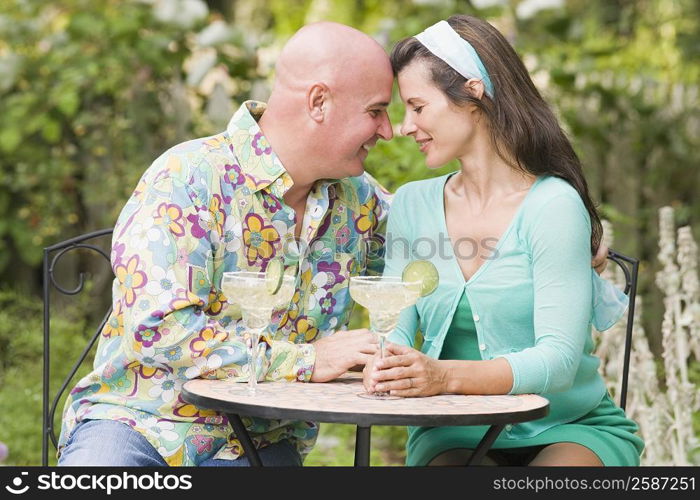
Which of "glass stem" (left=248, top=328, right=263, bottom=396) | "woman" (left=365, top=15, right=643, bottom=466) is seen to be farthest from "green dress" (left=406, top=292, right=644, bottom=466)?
"glass stem" (left=248, top=328, right=263, bottom=396)

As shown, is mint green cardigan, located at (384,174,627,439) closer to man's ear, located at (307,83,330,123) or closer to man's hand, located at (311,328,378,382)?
man's hand, located at (311,328,378,382)

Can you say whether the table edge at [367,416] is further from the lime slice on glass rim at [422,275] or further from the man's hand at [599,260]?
the man's hand at [599,260]

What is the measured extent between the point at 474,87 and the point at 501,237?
1.36ft

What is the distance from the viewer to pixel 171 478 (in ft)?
8.38

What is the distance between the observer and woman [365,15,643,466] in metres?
2.89

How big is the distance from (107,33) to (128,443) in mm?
3795

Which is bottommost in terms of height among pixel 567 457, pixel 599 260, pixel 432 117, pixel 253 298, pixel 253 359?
pixel 567 457

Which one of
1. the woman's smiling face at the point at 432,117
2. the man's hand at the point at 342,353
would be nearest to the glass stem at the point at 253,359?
the man's hand at the point at 342,353

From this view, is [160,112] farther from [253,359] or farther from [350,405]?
[350,405]

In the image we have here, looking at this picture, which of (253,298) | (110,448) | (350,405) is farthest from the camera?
(110,448)

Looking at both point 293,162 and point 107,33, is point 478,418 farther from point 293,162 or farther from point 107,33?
point 107,33

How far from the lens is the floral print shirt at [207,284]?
8.91 feet

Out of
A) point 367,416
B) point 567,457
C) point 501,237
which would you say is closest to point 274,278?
point 367,416

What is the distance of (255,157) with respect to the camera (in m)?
3.03
